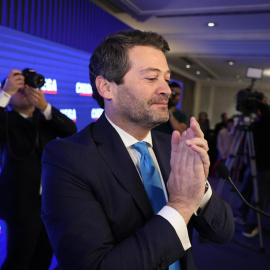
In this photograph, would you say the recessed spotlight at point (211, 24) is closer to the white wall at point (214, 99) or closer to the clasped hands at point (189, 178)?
the clasped hands at point (189, 178)

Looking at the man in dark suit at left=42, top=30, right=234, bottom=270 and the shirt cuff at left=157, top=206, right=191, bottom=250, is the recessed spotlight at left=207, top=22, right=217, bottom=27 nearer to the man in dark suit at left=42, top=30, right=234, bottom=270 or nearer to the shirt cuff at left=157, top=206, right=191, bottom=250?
the man in dark suit at left=42, top=30, right=234, bottom=270

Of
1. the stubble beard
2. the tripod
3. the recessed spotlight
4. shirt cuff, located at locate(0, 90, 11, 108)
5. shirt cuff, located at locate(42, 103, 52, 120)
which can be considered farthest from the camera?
the recessed spotlight

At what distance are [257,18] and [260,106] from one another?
1.29 metres

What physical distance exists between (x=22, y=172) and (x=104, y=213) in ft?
3.53

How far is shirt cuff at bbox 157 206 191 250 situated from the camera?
0.76 meters

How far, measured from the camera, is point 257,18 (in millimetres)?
3496

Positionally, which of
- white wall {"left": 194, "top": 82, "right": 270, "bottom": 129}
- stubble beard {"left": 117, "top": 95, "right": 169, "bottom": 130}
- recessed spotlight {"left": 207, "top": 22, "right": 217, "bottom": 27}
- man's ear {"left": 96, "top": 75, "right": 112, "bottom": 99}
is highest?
recessed spotlight {"left": 207, "top": 22, "right": 217, "bottom": 27}

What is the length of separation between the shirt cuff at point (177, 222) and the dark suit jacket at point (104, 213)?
0.05 ft

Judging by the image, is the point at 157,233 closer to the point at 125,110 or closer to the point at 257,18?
the point at 125,110

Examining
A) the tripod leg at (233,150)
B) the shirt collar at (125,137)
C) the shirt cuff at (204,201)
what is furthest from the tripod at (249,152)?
the shirt collar at (125,137)

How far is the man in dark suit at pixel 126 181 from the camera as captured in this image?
2.41ft

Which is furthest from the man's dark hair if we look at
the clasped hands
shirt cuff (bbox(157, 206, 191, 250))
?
shirt cuff (bbox(157, 206, 191, 250))

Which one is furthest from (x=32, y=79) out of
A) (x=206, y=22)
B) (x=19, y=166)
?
(x=206, y=22)

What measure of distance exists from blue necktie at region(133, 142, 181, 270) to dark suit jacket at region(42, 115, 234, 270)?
0.05 meters
